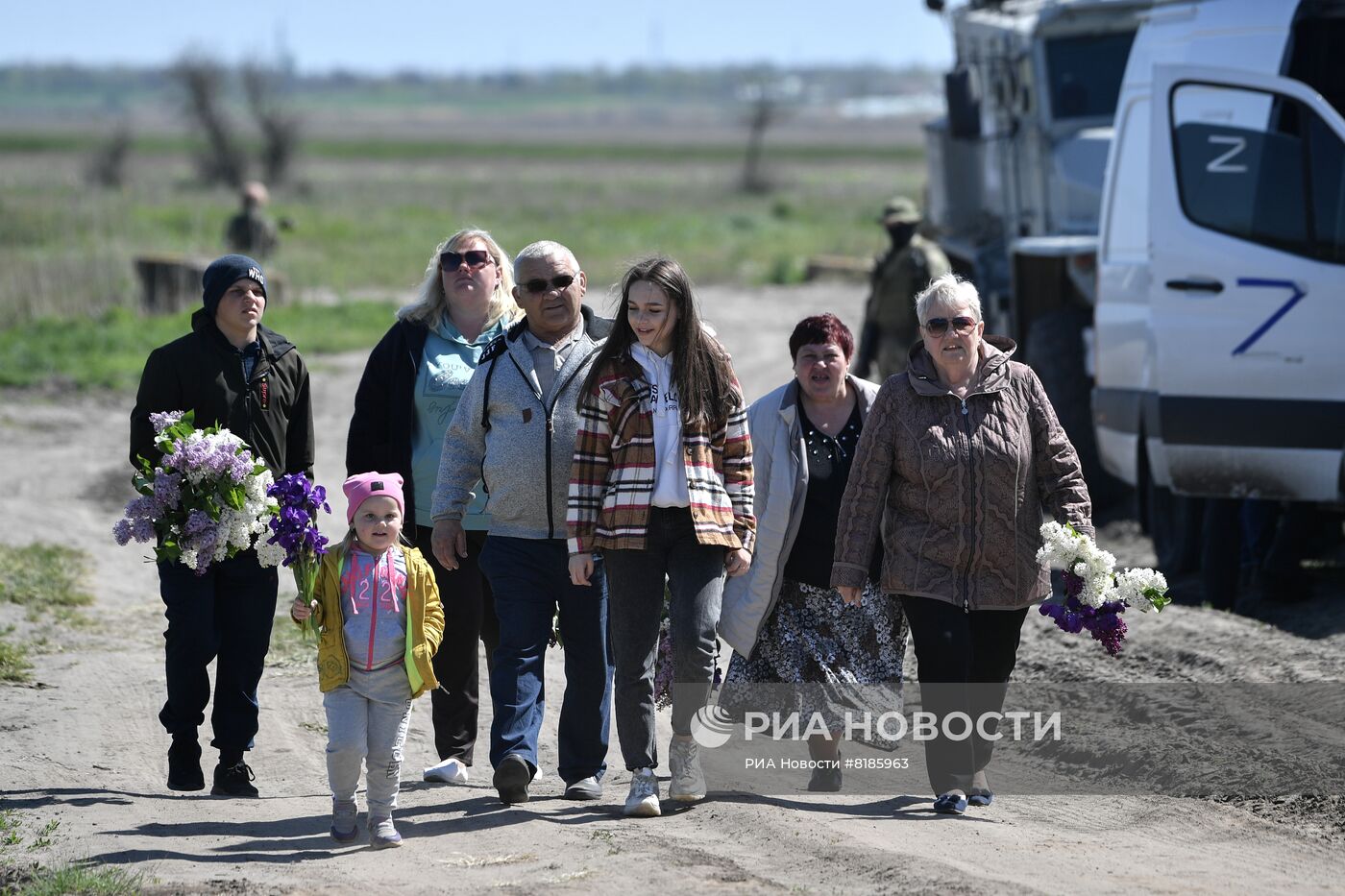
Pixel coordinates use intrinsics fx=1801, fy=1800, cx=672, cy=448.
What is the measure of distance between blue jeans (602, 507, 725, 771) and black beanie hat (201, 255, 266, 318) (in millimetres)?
1590

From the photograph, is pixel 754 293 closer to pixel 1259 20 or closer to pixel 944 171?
pixel 944 171

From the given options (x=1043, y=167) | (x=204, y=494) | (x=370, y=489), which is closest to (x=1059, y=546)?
(x=370, y=489)

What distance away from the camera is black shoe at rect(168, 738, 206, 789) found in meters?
6.17

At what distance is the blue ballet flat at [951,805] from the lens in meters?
5.68

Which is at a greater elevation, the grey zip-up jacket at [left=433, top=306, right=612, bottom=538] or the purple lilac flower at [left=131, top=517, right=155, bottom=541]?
the grey zip-up jacket at [left=433, top=306, right=612, bottom=538]

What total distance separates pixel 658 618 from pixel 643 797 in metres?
0.56

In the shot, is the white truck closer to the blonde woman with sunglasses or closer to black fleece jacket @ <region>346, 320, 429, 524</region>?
the blonde woman with sunglasses

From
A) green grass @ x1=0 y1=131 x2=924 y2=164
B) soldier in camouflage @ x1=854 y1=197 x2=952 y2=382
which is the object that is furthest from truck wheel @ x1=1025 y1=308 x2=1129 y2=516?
green grass @ x1=0 y1=131 x2=924 y2=164

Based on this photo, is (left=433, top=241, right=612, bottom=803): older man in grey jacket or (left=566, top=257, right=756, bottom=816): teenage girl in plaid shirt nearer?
(left=566, top=257, right=756, bottom=816): teenage girl in plaid shirt

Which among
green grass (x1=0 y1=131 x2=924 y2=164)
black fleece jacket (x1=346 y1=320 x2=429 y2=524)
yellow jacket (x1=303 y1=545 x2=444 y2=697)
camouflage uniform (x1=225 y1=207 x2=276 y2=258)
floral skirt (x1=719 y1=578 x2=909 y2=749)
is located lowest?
floral skirt (x1=719 y1=578 x2=909 y2=749)

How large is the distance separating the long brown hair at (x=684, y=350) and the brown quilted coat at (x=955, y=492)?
491mm

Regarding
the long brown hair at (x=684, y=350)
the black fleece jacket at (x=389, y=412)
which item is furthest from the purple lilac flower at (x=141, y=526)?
the long brown hair at (x=684, y=350)

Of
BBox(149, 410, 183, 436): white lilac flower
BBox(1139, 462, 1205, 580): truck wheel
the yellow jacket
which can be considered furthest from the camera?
BBox(1139, 462, 1205, 580): truck wheel

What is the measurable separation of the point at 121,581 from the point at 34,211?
17.4 m
